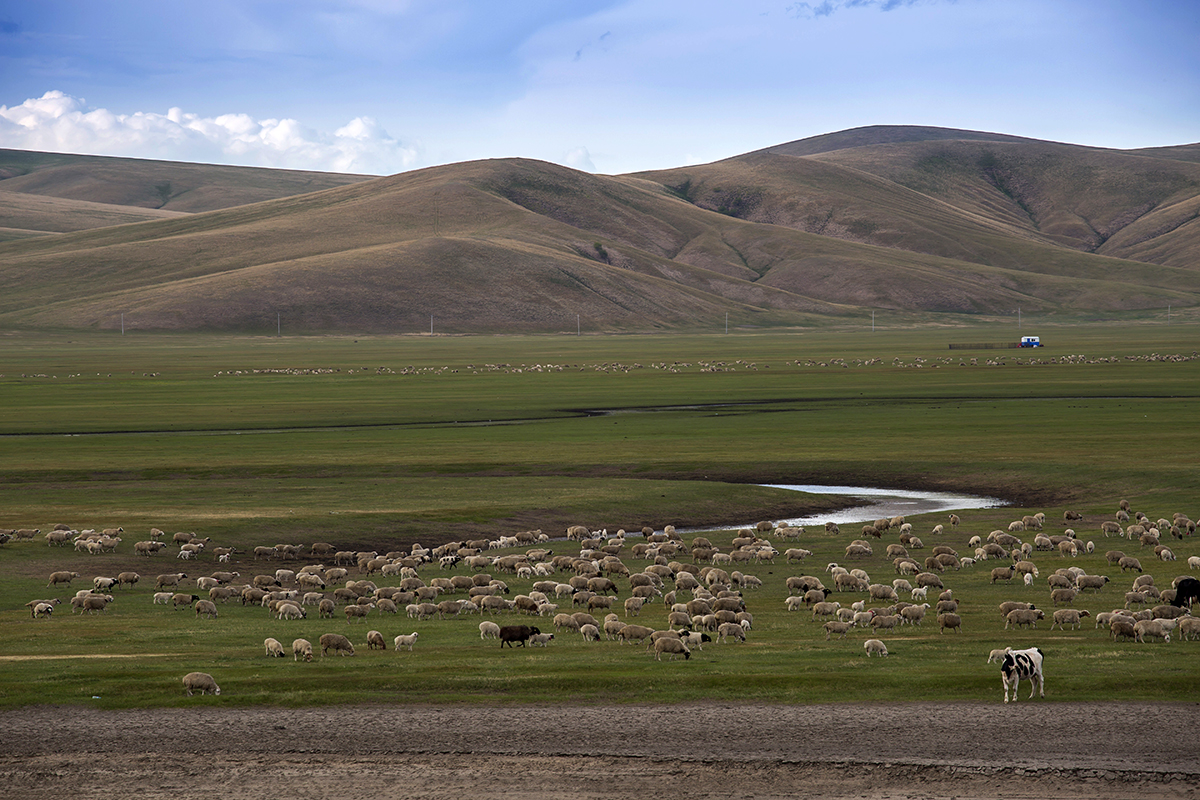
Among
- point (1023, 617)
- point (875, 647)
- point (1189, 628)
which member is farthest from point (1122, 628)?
point (875, 647)

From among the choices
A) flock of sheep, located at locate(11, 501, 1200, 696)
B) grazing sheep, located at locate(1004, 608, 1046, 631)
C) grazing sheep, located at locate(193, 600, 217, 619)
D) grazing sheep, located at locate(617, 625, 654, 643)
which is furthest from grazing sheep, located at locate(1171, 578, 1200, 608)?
grazing sheep, located at locate(193, 600, 217, 619)

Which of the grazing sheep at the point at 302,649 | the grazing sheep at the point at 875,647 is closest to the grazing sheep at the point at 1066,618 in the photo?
the grazing sheep at the point at 875,647

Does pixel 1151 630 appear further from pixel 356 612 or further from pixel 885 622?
pixel 356 612

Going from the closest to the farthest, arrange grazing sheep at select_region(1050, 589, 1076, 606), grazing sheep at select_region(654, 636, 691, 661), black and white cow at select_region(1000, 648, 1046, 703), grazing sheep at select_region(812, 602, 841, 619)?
1. black and white cow at select_region(1000, 648, 1046, 703)
2. grazing sheep at select_region(654, 636, 691, 661)
3. grazing sheep at select_region(812, 602, 841, 619)
4. grazing sheep at select_region(1050, 589, 1076, 606)

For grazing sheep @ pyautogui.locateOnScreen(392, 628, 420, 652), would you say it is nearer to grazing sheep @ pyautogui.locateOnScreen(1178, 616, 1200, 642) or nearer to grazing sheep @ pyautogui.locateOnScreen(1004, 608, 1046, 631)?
grazing sheep @ pyautogui.locateOnScreen(1004, 608, 1046, 631)

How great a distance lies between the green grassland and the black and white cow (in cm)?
53

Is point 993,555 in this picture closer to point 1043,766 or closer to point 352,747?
point 1043,766

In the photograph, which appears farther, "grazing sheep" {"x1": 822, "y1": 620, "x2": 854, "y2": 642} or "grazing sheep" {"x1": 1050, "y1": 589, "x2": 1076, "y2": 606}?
"grazing sheep" {"x1": 1050, "y1": 589, "x2": 1076, "y2": 606}

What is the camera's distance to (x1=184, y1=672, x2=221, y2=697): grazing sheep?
1927cm

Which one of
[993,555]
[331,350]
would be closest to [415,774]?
[993,555]

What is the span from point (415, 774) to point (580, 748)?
2398 millimetres

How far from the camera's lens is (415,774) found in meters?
16.0

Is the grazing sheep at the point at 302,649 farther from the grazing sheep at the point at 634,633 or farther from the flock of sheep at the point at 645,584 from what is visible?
the grazing sheep at the point at 634,633

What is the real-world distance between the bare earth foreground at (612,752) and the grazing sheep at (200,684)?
2.16 ft
